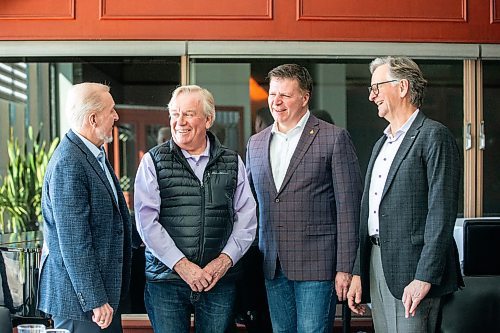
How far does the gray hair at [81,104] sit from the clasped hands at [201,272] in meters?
0.69

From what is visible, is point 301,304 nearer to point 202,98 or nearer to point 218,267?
point 218,267

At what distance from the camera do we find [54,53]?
5.20m

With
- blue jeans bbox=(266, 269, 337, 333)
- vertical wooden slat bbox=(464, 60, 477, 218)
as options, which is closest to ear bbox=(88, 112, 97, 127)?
blue jeans bbox=(266, 269, 337, 333)

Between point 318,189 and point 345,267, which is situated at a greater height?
point 318,189

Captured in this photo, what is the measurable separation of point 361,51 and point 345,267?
210cm

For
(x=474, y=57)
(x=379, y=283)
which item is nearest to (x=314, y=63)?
(x=474, y=57)

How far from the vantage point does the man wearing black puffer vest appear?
3.40 m

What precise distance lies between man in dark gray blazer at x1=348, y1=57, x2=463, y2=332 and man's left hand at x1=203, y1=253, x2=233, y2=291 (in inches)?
22.0

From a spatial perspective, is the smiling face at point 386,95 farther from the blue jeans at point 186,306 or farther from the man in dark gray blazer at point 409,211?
the blue jeans at point 186,306

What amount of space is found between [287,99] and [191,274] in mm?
855

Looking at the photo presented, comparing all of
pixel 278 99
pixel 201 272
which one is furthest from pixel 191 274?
pixel 278 99

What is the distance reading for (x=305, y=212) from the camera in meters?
3.53

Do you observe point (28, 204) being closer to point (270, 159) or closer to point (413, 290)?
point (270, 159)

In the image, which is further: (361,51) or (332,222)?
(361,51)
